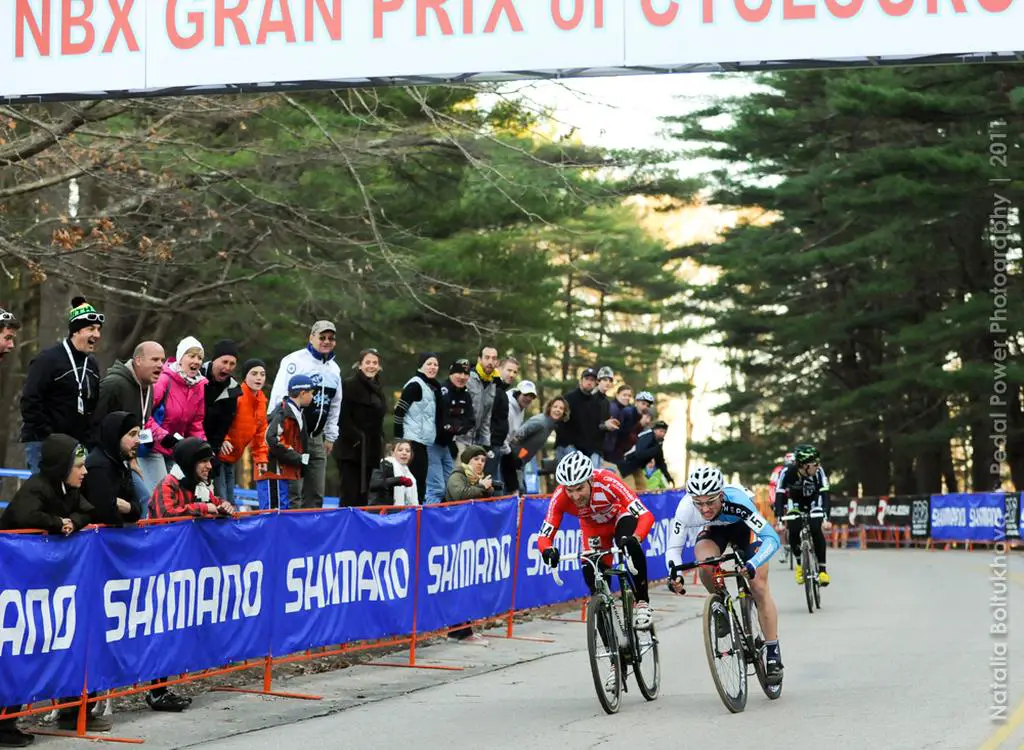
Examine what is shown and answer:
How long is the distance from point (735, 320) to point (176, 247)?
3364 cm

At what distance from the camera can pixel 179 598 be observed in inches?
432

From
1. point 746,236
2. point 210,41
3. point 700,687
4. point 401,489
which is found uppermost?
point 746,236

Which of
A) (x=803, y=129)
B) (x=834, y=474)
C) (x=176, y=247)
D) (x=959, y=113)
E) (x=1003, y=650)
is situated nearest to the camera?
(x=1003, y=650)

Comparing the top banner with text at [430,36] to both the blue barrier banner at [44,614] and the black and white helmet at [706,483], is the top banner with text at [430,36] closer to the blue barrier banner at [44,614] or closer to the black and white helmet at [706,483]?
the black and white helmet at [706,483]

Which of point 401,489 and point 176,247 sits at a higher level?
point 176,247

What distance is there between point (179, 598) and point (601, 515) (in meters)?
3.28

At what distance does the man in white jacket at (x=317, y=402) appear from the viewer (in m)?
15.1

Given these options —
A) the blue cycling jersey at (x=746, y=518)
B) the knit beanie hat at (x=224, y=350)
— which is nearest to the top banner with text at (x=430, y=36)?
the knit beanie hat at (x=224, y=350)

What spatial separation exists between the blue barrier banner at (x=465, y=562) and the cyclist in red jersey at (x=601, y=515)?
8.32ft

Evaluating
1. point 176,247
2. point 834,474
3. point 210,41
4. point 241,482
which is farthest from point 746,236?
point 210,41

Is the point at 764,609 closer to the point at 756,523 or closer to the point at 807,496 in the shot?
the point at 756,523

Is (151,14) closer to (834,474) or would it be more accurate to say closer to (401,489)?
(401,489)

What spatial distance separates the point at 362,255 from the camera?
3388 cm

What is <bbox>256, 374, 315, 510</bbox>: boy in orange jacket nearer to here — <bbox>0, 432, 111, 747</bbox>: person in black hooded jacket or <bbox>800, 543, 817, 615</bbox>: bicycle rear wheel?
<bbox>0, 432, 111, 747</bbox>: person in black hooded jacket
